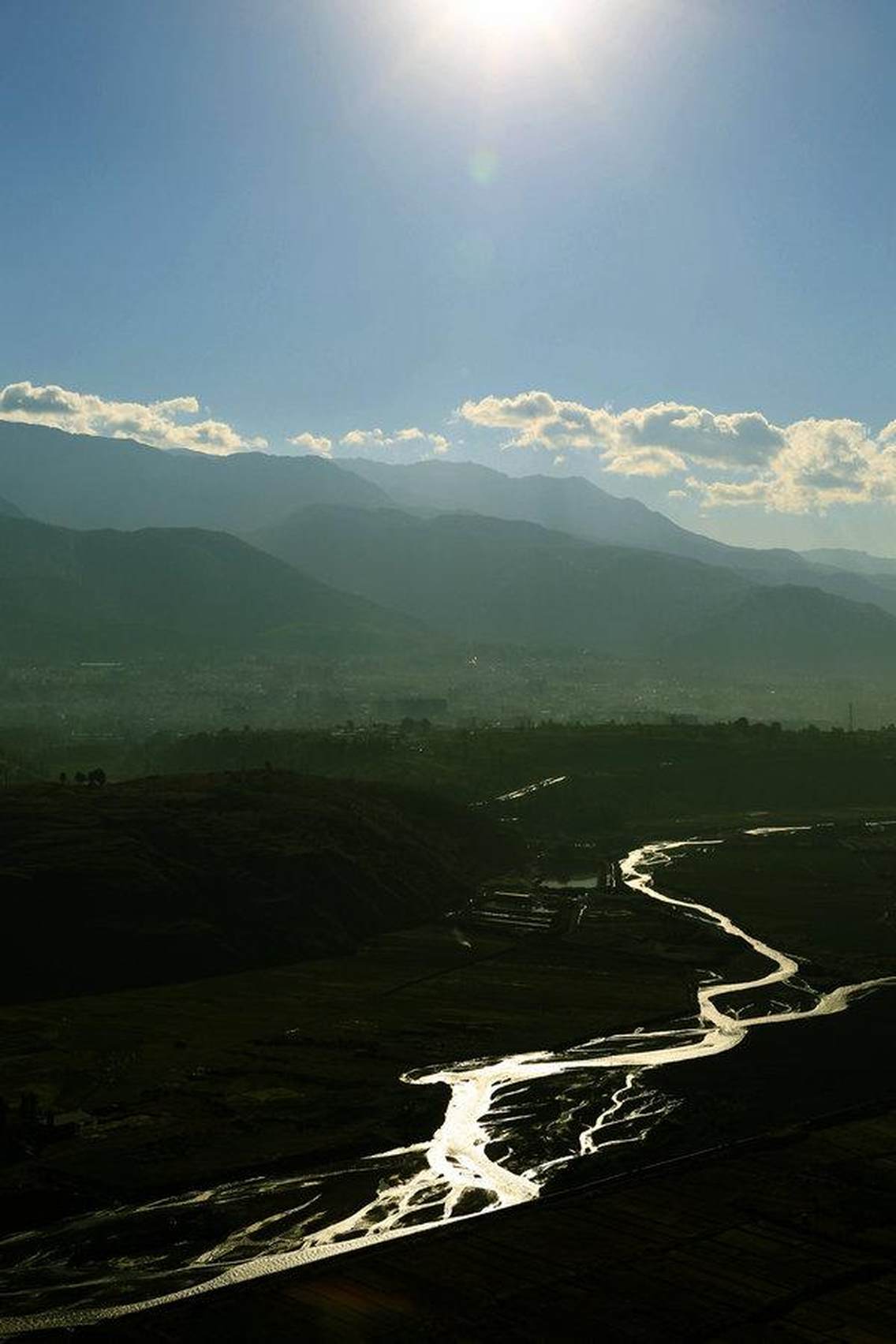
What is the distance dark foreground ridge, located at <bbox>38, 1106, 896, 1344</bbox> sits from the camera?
5041cm

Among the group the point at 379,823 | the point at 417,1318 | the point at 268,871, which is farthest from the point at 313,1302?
the point at 379,823

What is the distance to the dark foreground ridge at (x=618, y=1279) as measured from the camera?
50.4 metres

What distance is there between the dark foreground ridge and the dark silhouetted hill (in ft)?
179

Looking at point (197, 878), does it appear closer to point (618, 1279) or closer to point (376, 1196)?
point (376, 1196)

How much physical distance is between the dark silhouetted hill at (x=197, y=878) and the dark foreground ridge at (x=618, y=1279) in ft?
179

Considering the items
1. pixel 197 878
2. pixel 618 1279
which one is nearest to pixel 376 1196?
pixel 618 1279

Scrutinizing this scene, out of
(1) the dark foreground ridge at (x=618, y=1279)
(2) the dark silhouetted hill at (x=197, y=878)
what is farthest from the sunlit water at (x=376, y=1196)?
(2) the dark silhouetted hill at (x=197, y=878)

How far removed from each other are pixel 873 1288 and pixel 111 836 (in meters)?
Answer: 88.9

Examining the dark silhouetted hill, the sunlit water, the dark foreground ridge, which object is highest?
the dark silhouetted hill

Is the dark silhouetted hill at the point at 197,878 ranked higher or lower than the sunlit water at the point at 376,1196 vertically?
higher

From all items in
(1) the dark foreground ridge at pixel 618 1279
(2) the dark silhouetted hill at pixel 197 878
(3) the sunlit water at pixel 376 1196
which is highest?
(2) the dark silhouetted hill at pixel 197 878

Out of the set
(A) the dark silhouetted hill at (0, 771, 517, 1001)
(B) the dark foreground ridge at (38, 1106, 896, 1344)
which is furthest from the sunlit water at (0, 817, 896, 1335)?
(A) the dark silhouetted hill at (0, 771, 517, 1001)

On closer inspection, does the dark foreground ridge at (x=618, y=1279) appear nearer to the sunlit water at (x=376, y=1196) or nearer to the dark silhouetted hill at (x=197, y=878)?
the sunlit water at (x=376, y=1196)

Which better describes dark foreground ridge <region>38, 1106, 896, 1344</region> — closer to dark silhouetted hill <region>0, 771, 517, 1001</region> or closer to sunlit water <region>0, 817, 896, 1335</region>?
sunlit water <region>0, 817, 896, 1335</region>
